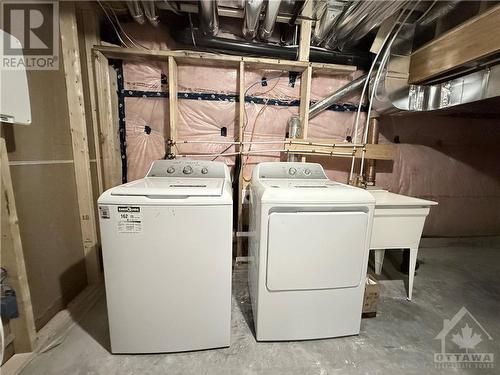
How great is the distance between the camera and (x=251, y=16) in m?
1.66

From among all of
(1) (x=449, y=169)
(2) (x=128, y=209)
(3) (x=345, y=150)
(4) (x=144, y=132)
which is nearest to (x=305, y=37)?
(3) (x=345, y=150)

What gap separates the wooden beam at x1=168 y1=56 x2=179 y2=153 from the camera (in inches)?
78.6

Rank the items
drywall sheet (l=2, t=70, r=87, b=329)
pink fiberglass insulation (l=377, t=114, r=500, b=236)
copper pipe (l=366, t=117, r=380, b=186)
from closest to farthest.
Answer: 1. drywall sheet (l=2, t=70, r=87, b=329)
2. copper pipe (l=366, t=117, r=380, b=186)
3. pink fiberglass insulation (l=377, t=114, r=500, b=236)

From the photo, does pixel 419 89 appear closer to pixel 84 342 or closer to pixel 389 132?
pixel 389 132

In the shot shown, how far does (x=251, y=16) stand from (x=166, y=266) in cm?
180

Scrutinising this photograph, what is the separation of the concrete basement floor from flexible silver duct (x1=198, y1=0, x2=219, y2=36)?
2.17m

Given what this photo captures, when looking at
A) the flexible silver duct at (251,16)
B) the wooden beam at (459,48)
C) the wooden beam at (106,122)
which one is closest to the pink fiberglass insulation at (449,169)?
the wooden beam at (459,48)

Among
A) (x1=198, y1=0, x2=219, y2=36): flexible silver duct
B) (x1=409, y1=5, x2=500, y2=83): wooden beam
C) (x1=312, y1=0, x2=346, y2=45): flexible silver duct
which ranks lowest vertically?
(x1=409, y1=5, x2=500, y2=83): wooden beam

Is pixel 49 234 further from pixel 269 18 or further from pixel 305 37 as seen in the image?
pixel 305 37

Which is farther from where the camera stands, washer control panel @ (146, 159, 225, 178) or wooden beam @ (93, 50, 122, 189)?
wooden beam @ (93, 50, 122, 189)

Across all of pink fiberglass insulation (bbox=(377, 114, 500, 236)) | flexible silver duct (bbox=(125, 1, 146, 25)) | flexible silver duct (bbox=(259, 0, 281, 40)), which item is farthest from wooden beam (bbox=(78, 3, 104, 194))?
pink fiberglass insulation (bbox=(377, 114, 500, 236))

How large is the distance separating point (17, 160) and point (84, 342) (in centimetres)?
115

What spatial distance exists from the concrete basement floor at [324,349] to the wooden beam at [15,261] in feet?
0.50

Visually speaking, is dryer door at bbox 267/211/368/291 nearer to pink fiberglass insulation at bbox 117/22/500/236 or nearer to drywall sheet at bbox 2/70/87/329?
pink fiberglass insulation at bbox 117/22/500/236
